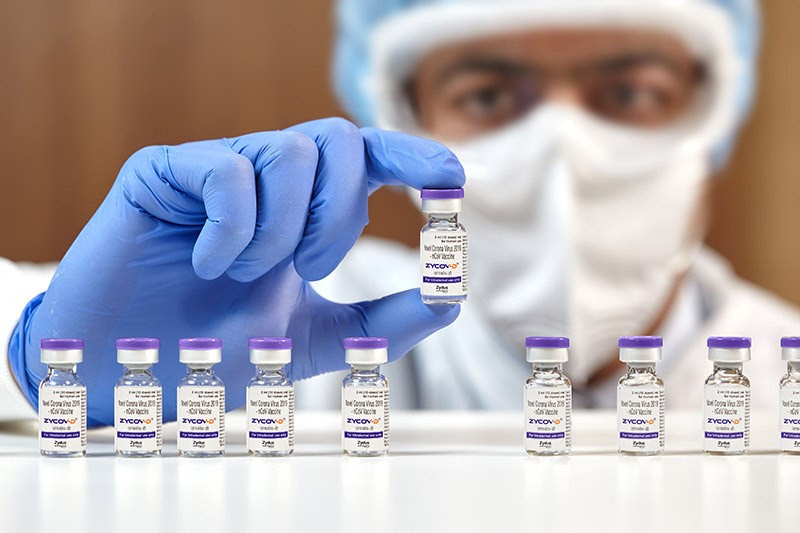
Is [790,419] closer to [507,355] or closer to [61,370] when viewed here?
[61,370]

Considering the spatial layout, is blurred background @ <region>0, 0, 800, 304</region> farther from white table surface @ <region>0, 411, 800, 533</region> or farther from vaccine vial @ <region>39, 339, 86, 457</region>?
vaccine vial @ <region>39, 339, 86, 457</region>

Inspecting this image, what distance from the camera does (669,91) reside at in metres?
1.99

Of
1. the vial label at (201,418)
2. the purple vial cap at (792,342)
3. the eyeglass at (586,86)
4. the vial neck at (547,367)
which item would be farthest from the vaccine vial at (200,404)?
the eyeglass at (586,86)

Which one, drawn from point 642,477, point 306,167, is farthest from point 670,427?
point 306,167

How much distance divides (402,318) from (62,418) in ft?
1.23

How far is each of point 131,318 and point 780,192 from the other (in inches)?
85.9

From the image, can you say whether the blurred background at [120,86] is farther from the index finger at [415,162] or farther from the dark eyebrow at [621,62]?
the index finger at [415,162]

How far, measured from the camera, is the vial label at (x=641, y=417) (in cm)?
99

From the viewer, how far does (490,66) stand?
6.48 feet

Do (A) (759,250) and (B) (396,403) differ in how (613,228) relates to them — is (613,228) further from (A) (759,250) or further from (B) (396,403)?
(A) (759,250)

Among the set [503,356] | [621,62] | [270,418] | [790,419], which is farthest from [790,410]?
[621,62]

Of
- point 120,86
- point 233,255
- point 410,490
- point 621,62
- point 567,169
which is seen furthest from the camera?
point 120,86

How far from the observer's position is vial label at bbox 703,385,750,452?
0.99 metres

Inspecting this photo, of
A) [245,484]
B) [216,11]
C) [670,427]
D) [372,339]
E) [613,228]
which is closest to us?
[245,484]
